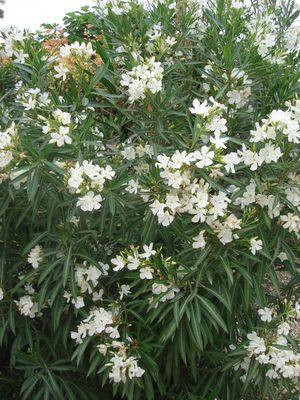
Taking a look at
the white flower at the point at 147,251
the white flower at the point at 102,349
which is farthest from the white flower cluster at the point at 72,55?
the white flower at the point at 102,349

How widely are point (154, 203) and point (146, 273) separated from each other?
0.29 m

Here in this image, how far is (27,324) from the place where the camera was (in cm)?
283

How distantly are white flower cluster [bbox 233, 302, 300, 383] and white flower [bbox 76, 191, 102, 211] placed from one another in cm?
87

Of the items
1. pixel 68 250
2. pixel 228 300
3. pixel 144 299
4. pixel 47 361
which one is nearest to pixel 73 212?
pixel 68 250

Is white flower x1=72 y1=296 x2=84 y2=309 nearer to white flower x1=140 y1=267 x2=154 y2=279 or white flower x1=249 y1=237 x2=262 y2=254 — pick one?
white flower x1=140 y1=267 x2=154 y2=279

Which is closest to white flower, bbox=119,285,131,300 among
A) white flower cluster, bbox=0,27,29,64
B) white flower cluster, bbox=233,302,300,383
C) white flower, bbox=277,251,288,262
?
white flower cluster, bbox=233,302,300,383

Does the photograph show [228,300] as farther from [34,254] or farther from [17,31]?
[17,31]

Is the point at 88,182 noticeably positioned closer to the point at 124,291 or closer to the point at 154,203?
the point at 154,203

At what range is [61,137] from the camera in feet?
7.47

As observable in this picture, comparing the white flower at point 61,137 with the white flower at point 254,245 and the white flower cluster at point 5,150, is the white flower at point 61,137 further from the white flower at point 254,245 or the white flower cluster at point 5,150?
the white flower at point 254,245

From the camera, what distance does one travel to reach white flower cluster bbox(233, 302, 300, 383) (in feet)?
8.13

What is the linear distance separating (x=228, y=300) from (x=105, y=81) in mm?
1094

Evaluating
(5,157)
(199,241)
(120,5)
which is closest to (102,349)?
(199,241)

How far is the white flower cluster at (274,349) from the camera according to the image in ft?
8.13
